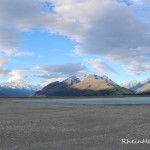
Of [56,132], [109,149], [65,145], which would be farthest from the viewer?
[56,132]

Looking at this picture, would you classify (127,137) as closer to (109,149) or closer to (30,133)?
(109,149)

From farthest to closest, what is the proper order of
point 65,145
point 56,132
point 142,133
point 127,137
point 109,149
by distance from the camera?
1. point 56,132
2. point 142,133
3. point 127,137
4. point 65,145
5. point 109,149

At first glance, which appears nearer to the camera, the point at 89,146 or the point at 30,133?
the point at 89,146

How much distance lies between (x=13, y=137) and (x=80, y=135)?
19.0 ft

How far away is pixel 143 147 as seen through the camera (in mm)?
21422

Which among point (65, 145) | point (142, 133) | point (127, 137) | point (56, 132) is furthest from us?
point (56, 132)

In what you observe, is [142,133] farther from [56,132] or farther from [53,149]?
[53,149]

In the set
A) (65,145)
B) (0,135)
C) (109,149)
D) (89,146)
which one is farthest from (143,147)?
(0,135)

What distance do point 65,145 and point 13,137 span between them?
20.3 feet

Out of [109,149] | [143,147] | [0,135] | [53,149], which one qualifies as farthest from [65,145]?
[0,135]

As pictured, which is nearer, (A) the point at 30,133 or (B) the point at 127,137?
(B) the point at 127,137

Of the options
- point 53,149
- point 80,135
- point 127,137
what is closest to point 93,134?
point 80,135

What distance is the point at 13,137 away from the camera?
2722 cm

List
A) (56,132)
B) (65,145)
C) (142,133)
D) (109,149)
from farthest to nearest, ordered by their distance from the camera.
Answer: (56,132) < (142,133) < (65,145) < (109,149)
